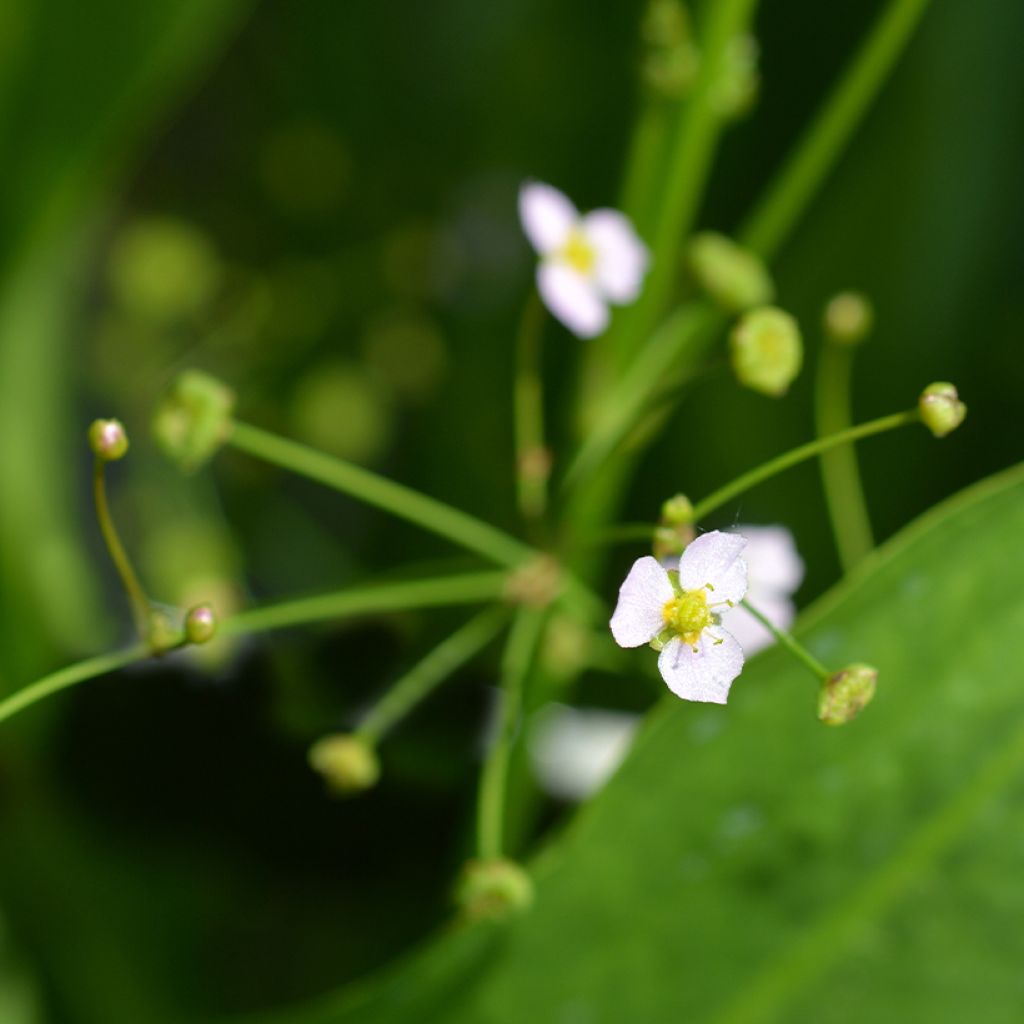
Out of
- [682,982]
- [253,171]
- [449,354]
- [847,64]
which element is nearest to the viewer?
[682,982]

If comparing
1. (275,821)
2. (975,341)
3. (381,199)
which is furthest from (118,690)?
(975,341)

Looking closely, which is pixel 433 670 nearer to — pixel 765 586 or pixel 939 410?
pixel 765 586

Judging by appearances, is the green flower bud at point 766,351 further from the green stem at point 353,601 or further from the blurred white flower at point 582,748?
the blurred white flower at point 582,748

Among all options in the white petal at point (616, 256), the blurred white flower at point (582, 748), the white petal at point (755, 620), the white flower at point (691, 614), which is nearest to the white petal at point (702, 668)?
the white flower at point (691, 614)

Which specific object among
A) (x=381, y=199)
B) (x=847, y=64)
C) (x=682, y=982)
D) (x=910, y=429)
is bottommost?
(x=682, y=982)

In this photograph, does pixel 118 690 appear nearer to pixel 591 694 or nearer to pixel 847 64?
pixel 591 694

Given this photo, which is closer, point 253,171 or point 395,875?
point 395,875
